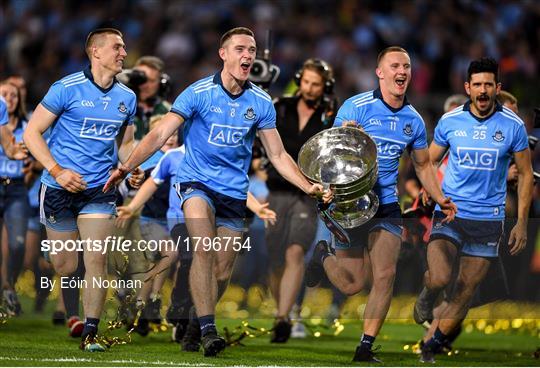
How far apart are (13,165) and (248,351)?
10.9 feet

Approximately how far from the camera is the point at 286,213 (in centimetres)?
1346

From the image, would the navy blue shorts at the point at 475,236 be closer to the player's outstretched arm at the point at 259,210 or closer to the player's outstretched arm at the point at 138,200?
the player's outstretched arm at the point at 259,210

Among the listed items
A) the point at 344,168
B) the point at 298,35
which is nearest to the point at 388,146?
the point at 344,168

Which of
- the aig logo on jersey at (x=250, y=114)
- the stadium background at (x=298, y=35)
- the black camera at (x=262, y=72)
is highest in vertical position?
the stadium background at (x=298, y=35)

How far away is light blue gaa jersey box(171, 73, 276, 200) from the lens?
10.9 m

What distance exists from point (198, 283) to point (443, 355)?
2634mm

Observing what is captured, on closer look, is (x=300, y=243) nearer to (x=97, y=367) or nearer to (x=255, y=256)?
(x=255, y=256)

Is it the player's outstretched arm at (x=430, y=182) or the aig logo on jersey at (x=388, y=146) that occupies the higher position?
the aig logo on jersey at (x=388, y=146)

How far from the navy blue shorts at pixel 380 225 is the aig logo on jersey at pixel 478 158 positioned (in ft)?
2.24

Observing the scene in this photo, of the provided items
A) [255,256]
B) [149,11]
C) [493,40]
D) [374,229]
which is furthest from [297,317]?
[149,11]

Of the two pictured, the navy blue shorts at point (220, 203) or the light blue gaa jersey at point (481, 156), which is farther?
the light blue gaa jersey at point (481, 156)

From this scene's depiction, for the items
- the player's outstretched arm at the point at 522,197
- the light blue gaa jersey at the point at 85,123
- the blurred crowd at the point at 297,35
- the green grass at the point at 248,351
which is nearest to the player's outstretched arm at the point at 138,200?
the light blue gaa jersey at the point at 85,123

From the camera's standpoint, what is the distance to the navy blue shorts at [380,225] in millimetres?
11164

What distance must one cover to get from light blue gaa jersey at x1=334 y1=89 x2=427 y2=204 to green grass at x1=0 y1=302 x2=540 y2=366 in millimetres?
1484
